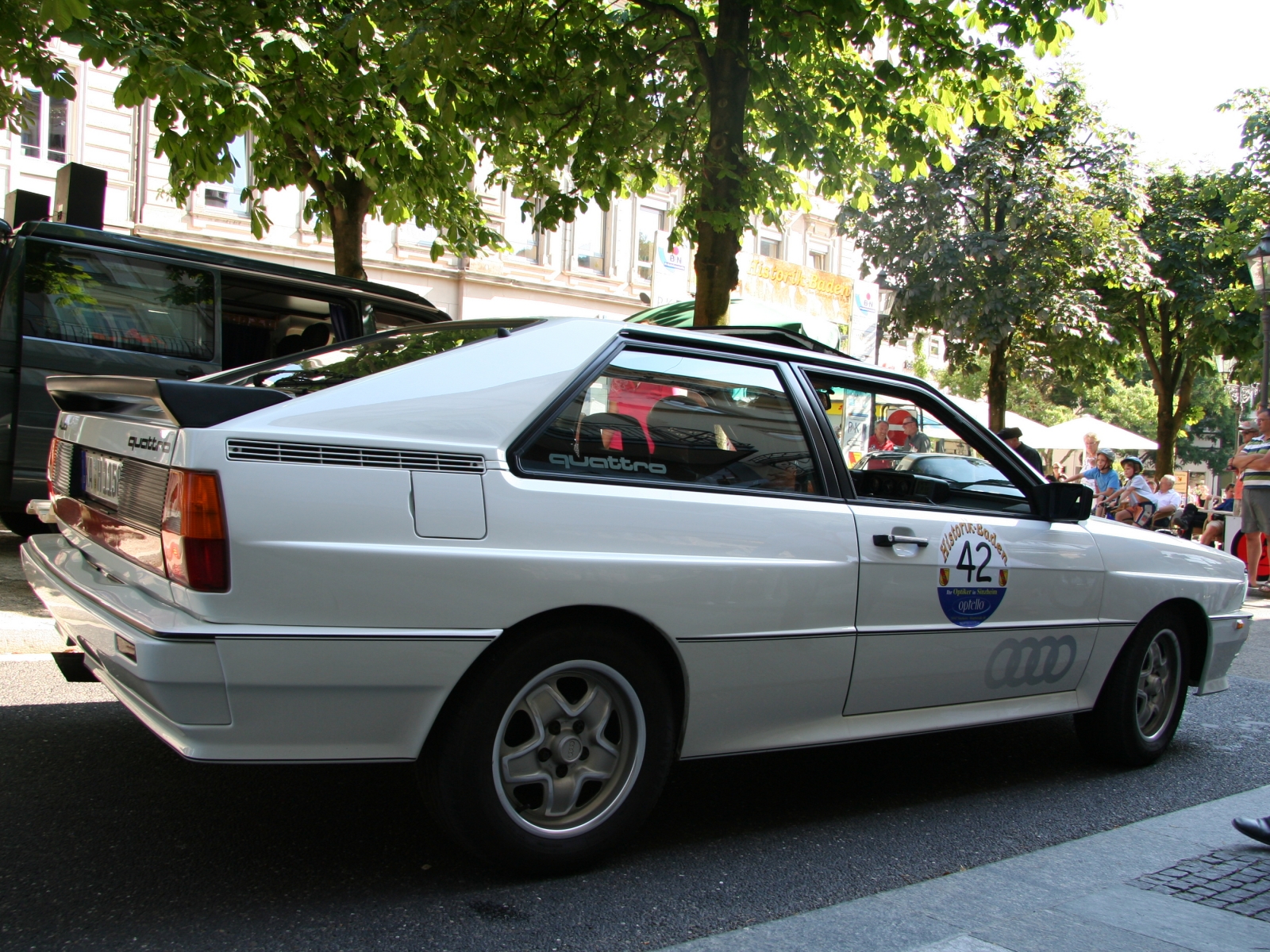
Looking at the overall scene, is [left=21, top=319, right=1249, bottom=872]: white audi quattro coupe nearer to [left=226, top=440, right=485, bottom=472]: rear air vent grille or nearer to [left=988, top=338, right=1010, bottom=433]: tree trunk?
[left=226, top=440, right=485, bottom=472]: rear air vent grille

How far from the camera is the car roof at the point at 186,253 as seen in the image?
24.0 feet

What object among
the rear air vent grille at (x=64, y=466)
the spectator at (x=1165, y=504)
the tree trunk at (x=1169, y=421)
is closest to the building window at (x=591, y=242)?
the tree trunk at (x=1169, y=421)

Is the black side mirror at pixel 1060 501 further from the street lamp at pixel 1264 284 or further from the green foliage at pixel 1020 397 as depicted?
the green foliage at pixel 1020 397

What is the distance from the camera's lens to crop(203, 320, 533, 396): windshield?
9.64 ft

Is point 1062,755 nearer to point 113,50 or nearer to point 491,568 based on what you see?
point 491,568

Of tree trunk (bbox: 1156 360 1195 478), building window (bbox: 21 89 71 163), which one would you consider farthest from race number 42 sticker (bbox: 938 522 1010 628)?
tree trunk (bbox: 1156 360 1195 478)

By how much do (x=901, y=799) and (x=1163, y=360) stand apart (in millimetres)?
26160

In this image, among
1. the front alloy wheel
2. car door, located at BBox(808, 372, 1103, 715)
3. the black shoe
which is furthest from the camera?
car door, located at BBox(808, 372, 1103, 715)

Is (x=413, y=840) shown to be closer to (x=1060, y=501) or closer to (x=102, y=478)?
(x=102, y=478)

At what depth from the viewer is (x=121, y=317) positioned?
7691 millimetres

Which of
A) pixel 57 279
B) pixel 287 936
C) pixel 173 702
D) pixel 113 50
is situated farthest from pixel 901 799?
pixel 113 50

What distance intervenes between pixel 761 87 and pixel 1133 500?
9.00 m

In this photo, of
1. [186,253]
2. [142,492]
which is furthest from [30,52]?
[142,492]

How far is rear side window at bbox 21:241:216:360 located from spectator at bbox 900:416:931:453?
6.09m
